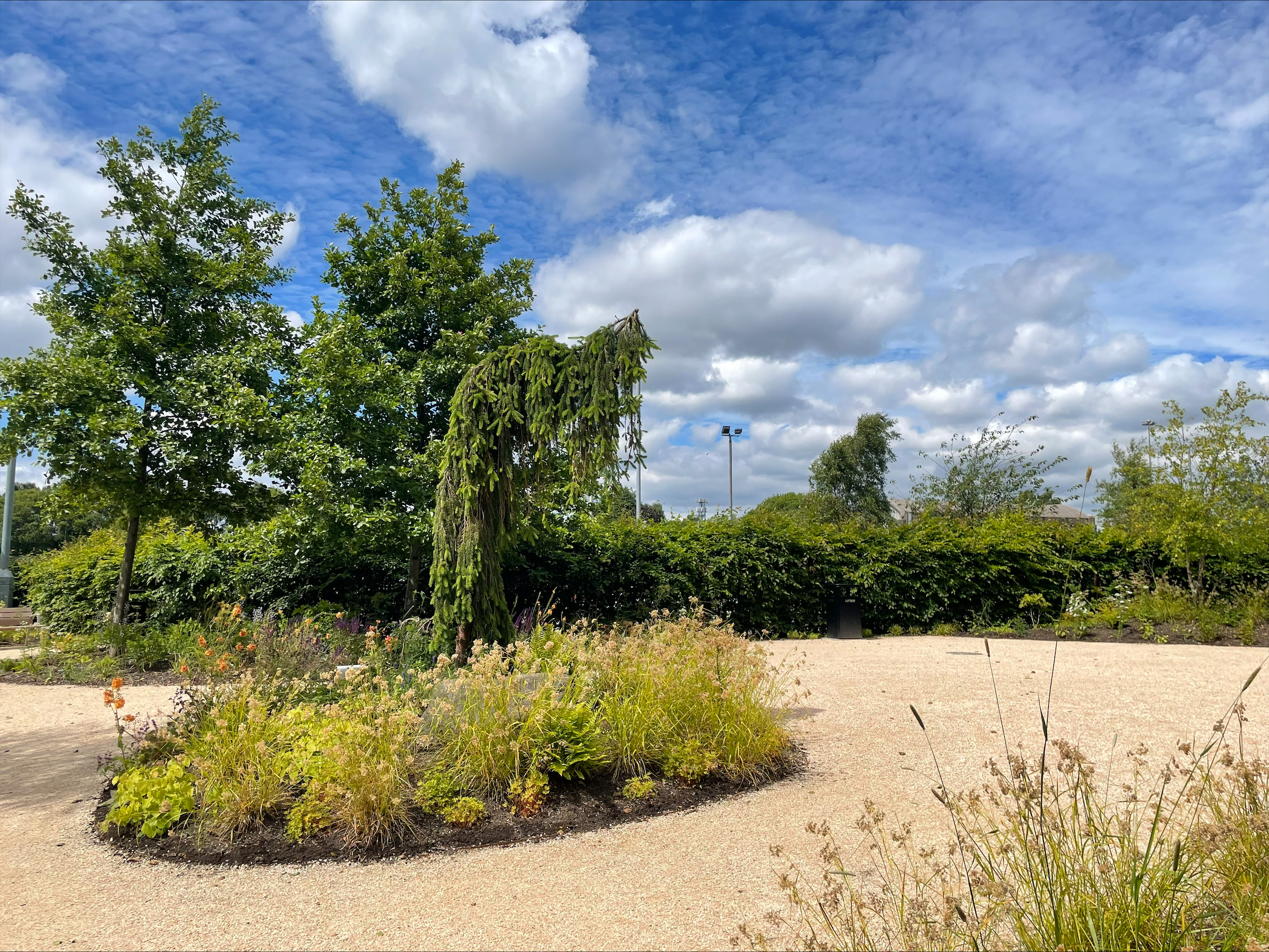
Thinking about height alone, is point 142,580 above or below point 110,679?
above

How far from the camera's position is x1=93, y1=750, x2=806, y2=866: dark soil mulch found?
12.6ft

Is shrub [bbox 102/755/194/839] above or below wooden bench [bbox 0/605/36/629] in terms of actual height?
below

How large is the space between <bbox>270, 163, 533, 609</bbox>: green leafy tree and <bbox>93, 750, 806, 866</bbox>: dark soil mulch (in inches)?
215

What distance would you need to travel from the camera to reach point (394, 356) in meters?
10.9

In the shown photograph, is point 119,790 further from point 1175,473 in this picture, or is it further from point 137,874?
point 1175,473

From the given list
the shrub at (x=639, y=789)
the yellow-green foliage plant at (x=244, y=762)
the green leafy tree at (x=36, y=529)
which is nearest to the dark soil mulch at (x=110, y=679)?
the yellow-green foliage plant at (x=244, y=762)

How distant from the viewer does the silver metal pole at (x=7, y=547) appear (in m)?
17.2

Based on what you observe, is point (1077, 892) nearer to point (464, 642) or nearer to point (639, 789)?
point (639, 789)

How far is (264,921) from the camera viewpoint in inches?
126

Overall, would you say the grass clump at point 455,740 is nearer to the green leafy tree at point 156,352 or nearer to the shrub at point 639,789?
the shrub at point 639,789

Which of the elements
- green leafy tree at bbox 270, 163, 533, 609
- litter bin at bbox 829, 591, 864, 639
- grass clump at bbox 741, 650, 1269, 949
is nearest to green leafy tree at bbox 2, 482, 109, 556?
green leafy tree at bbox 270, 163, 533, 609

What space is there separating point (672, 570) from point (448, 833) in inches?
311

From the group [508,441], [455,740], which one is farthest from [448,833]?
[508,441]

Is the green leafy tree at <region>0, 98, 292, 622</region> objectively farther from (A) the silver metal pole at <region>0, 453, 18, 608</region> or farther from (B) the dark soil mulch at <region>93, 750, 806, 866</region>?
(A) the silver metal pole at <region>0, 453, 18, 608</region>
